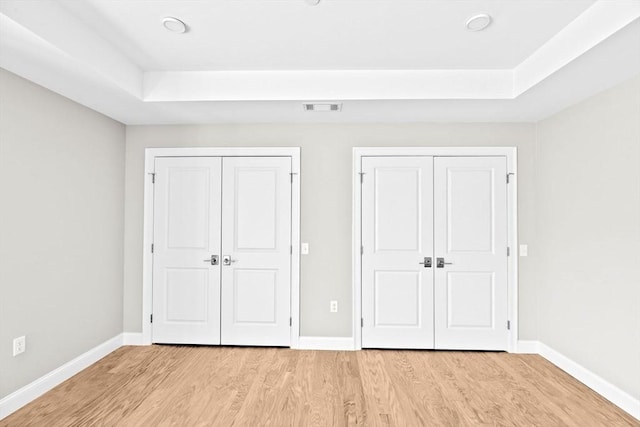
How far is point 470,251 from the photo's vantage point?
139 inches

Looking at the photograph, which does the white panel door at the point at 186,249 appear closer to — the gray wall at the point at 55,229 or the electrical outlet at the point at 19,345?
the gray wall at the point at 55,229

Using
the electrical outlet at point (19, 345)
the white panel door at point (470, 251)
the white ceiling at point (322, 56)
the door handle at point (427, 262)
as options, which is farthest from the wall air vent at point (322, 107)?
the electrical outlet at point (19, 345)

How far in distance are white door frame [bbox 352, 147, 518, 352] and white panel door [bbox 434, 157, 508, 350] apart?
62mm

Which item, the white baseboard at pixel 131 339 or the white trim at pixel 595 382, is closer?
the white trim at pixel 595 382

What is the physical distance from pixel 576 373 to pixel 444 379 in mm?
1152

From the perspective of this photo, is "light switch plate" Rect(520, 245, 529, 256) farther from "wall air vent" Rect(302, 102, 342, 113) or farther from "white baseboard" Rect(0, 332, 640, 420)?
"wall air vent" Rect(302, 102, 342, 113)

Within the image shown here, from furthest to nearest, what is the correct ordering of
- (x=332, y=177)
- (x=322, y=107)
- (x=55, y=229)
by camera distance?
(x=332, y=177), (x=322, y=107), (x=55, y=229)

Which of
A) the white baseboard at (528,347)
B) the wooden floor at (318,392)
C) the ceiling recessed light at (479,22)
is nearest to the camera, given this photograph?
the ceiling recessed light at (479,22)

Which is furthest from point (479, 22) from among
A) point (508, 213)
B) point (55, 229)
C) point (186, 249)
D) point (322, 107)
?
point (55, 229)

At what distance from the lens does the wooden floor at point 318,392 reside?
2.35 meters

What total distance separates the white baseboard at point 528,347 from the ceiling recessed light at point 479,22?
297cm

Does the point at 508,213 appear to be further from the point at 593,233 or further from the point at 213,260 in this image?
the point at 213,260

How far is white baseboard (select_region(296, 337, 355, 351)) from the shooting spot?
3.54 meters

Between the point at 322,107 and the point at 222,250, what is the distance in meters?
1.78
